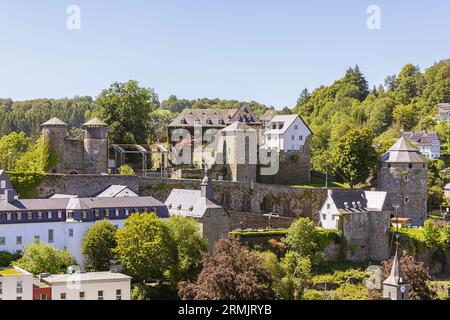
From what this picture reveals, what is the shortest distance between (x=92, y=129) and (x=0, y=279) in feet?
56.6

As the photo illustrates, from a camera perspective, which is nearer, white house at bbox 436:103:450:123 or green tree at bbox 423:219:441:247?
green tree at bbox 423:219:441:247

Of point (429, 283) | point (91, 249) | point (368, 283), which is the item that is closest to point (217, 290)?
point (91, 249)

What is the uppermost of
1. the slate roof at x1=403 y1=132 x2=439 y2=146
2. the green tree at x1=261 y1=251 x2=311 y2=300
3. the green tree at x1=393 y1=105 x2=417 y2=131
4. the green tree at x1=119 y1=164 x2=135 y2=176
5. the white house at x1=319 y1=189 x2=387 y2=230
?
the green tree at x1=393 y1=105 x2=417 y2=131

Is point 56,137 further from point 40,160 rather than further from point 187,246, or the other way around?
point 187,246

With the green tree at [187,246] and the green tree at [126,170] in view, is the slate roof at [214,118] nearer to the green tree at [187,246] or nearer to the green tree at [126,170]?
the green tree at [126,170]

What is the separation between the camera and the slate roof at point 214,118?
Answer: 59875mm

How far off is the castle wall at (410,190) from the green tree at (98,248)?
22979mm

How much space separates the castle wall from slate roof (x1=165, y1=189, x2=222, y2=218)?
53.5 ft

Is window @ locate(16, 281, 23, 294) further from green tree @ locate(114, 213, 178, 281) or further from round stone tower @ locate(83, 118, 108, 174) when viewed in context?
round stone tower @ locate(83, 118, 108, 174)

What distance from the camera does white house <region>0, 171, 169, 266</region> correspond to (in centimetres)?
3878

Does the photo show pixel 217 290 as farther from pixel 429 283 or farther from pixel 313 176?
pixel 313 176

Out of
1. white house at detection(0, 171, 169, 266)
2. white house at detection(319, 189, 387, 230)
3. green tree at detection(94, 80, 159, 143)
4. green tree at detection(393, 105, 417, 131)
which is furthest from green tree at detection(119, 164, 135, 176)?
green tree at detection(393, 105, 417, 131)
